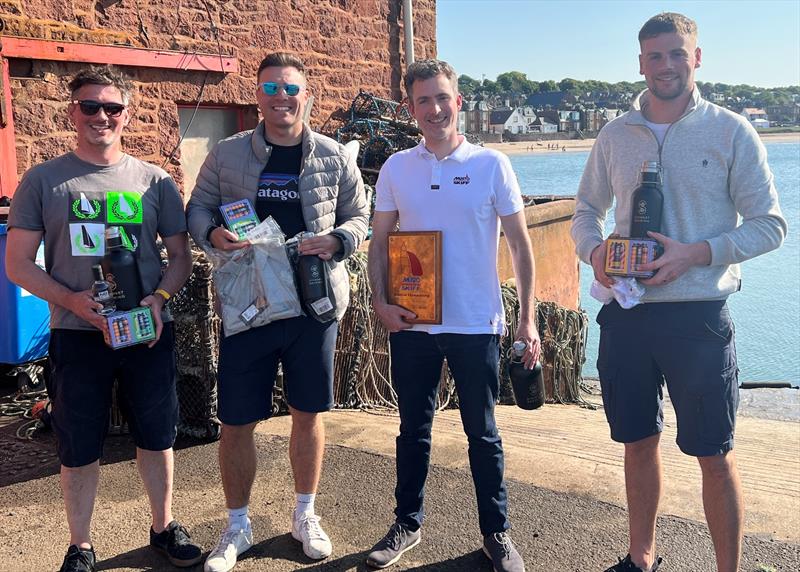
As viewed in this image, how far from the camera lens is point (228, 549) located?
130 inches

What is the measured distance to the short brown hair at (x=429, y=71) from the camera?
3178 mm

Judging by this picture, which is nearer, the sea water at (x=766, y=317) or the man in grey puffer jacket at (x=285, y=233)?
the man in grey puffer jacket at (x=285, y=233)

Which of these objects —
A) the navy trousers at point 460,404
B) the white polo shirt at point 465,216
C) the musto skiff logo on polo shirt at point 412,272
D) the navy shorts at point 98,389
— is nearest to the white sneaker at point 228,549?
the navy shorts at point 98,389

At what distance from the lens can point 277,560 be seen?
11.0 feet

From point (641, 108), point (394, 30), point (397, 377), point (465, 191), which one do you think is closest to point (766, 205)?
point (641, 108)

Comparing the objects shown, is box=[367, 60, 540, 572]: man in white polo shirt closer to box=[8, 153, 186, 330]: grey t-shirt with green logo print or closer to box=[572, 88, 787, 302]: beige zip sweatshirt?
box=[572, 88, 787, 302]: beige zip sweatshirt

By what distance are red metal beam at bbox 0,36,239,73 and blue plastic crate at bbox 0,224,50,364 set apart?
6.66 feet

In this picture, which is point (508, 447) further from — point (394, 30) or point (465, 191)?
point (394, 30)

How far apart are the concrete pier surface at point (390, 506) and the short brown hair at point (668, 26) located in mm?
2092

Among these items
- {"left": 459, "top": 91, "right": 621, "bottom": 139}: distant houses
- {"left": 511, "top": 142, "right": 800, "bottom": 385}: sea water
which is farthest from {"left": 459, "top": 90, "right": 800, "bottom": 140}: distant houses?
{"left": 511, "top": 142, "right": 800, "bottom": 385}: sea water

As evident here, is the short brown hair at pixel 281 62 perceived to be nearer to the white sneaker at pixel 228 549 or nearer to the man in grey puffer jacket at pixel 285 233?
the man in grey puffer jacket at pixel 285 233

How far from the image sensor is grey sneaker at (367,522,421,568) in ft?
10.8

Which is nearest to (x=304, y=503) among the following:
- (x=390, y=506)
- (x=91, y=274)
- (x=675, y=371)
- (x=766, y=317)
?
(x=390, y=506)

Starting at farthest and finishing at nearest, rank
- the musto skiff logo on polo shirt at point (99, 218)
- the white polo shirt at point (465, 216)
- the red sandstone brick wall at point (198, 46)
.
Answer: the red sandstone brick wall at point (198, 46)
the white polo shirt at point (465, 216)
the musto skiff logo on polo shirt at point (99, 218)
